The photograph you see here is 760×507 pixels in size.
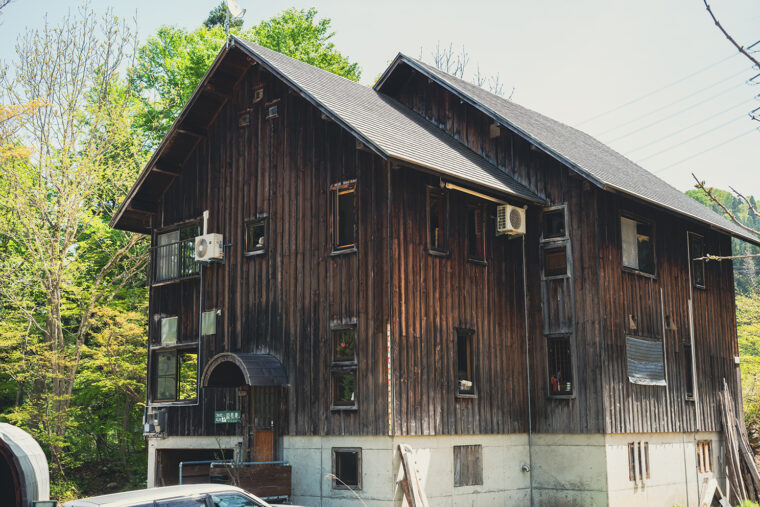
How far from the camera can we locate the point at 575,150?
21.2 meters

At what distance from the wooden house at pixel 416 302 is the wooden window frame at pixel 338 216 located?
5 centimetres

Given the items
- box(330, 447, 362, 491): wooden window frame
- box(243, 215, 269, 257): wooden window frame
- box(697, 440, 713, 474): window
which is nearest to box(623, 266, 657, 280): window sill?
box(697, 440, 713, 474): window

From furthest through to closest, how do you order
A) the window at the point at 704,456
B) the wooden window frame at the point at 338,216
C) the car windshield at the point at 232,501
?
the window at the point at 704,456 → the wooden window frame at the point at 338,216 → the car windshield at the point at 232,501

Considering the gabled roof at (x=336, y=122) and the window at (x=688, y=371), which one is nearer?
the gabled roof at (x=336, y=122)

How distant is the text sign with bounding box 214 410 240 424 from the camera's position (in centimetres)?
1848

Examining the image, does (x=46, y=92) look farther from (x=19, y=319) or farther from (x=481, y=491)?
(x=481, y=491)

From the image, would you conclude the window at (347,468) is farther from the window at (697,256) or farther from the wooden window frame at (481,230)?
the window at (697,256)

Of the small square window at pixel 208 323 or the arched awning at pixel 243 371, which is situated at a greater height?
the small square window at pixel 208 323

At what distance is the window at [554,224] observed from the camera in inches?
741

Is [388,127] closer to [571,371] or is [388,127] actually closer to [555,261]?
[555,261]

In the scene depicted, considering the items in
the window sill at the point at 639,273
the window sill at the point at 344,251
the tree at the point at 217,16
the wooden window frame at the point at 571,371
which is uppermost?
the tree at the point at 217,16

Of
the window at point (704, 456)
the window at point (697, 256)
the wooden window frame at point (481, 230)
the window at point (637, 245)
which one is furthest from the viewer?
the window at point (697, 256)

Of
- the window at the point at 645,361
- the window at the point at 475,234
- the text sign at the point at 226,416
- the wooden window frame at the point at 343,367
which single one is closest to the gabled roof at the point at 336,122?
the window at the point at 475,234

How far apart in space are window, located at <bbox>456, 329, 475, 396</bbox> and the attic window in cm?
667
